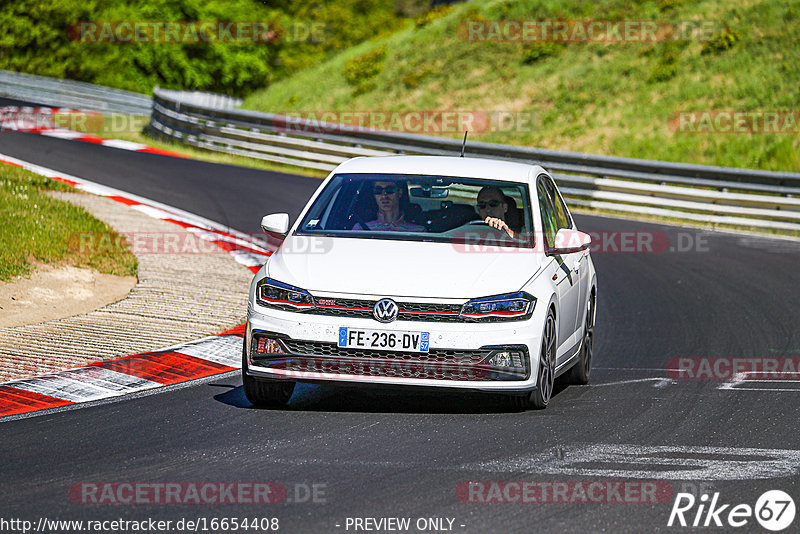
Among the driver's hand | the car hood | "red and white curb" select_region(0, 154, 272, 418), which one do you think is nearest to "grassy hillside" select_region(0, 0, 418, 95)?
"red and white curb" select_region(0, 154, 272, 418)

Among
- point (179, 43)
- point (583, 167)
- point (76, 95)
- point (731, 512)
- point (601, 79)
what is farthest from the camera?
point (179, 43)

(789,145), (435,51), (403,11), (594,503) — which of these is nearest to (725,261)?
(594,503)

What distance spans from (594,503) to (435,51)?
44.2 metres

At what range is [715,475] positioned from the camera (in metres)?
6.45

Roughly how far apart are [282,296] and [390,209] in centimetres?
128

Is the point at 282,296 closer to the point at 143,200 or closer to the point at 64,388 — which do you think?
the point at 64,388

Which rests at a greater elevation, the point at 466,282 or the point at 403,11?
the point at 403,11

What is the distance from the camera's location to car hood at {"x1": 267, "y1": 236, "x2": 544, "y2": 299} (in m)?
7.57

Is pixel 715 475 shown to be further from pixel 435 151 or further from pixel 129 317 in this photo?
pixel 435 151

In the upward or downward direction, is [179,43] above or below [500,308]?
above

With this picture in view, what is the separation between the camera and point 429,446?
701 centimetres

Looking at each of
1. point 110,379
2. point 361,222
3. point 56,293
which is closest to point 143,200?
point 56,293

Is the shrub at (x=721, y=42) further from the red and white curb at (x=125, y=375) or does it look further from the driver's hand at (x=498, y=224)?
the driver's hand at (x=498, y=224)

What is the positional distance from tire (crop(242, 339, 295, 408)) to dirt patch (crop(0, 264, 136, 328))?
11.6ft
